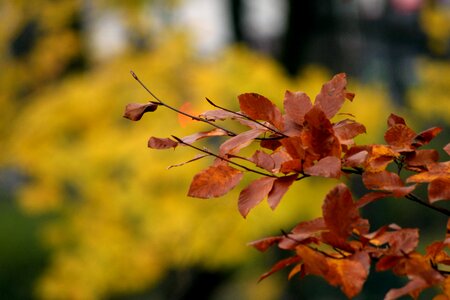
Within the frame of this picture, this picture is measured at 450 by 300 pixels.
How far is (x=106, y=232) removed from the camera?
655 centimetres

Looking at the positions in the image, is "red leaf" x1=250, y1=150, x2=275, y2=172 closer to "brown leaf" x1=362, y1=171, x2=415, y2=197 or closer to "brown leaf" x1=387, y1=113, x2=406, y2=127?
"brown leaf" x1=362, y1=171, x2=415, y2=197

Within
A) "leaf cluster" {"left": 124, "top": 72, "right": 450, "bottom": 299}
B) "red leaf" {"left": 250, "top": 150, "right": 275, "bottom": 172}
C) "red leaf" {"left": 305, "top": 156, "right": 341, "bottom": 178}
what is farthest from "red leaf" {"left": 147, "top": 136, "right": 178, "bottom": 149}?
"red leaf" {"left": 305, "top": 156, "right": 341, "bottom": 178}

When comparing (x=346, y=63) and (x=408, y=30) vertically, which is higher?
(x=346, y=63)

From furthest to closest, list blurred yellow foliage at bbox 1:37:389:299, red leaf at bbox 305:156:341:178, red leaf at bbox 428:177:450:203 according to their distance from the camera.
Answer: blurred yellow foliage at bbox 1:37:389:299 < red leaf at bbox 428:177:450:203 < red leaf at bbox 305:156:341:178

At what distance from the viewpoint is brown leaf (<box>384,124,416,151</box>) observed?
1.71m

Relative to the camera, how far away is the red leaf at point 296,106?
1.67m

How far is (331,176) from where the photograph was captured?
4.91 ft

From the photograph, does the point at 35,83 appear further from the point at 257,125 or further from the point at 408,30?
the point at 257,125

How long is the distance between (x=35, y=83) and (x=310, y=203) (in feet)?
14.0

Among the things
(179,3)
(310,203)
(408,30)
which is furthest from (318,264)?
(408,30)

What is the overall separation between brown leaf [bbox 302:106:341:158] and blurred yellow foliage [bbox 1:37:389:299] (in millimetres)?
3997

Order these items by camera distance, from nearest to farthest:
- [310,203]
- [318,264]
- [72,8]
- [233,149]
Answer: [318,264], [233,149], [310,203], [72,8]

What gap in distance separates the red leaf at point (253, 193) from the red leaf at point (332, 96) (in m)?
0.18

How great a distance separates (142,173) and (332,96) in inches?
169
